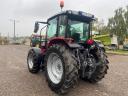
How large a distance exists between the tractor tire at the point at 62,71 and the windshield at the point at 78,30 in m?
0.87

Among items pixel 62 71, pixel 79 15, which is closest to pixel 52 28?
pixel 79 15

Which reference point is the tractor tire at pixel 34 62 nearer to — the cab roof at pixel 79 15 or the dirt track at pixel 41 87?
the dirt track at pixel 41 87

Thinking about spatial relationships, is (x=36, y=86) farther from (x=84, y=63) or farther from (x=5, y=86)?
(x=84, y=63)

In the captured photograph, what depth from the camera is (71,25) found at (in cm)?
647

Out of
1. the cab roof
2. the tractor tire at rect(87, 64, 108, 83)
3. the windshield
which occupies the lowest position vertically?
the tractor tire at rect(87, 64, 108, 83)

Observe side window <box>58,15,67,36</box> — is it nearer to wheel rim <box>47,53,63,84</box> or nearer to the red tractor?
the red tractor

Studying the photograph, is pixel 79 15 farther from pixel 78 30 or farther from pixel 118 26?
pixel 118 26

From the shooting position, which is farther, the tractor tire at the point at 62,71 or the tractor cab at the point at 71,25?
the tractor cab at the point at 71,25

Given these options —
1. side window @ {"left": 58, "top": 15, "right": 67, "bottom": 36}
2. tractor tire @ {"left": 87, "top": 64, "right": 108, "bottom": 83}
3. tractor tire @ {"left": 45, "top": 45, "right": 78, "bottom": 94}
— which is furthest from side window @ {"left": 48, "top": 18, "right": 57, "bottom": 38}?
tractor tire @ {"left": 87, "top": 64, "right": 108, "bottom": 83}

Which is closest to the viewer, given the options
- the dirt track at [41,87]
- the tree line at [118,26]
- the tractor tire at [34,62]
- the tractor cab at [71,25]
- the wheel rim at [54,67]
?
the dirt track at [41,87]

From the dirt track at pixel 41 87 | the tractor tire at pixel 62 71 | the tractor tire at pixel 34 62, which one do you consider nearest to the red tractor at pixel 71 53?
the tractor tire at pixel 62 71

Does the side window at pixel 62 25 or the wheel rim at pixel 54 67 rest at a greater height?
the side window at pixel 62 25

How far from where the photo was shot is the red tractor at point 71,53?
5.43 m

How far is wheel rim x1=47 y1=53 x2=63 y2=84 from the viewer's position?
614 centimetres
